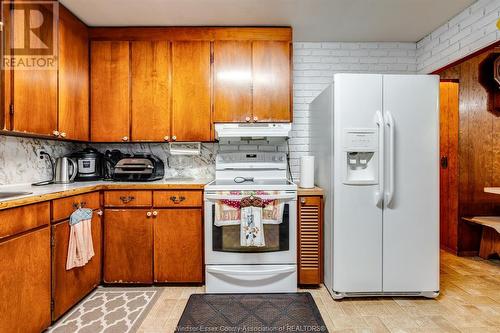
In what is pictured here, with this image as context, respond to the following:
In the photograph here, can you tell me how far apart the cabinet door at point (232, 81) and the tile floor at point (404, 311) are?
1.66m

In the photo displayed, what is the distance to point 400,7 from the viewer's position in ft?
8.16

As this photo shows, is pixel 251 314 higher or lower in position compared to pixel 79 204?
lower

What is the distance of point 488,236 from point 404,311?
6.43 feet

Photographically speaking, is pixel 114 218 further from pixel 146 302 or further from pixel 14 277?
pixel 14 277

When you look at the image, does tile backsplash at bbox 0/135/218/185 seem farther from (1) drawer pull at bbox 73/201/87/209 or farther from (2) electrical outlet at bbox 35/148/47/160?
(1) drawer pull at bbox 73/201/87/209

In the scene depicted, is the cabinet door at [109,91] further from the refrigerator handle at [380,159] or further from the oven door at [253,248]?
the refrigerator handle at [380,159]

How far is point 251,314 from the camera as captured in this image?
208cm

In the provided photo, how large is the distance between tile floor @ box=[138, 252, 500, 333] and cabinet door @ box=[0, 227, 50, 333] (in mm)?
639

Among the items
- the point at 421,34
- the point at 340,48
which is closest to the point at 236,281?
the point at 340,48

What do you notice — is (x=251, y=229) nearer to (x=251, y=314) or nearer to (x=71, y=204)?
(x=251, y=314)

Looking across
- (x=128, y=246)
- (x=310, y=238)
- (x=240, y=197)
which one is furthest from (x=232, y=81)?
(x=128, y=246)

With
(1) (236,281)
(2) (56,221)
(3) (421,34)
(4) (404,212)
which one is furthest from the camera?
(3) (421,34)

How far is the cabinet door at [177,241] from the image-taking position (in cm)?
249

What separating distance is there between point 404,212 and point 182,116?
7.00 ft
